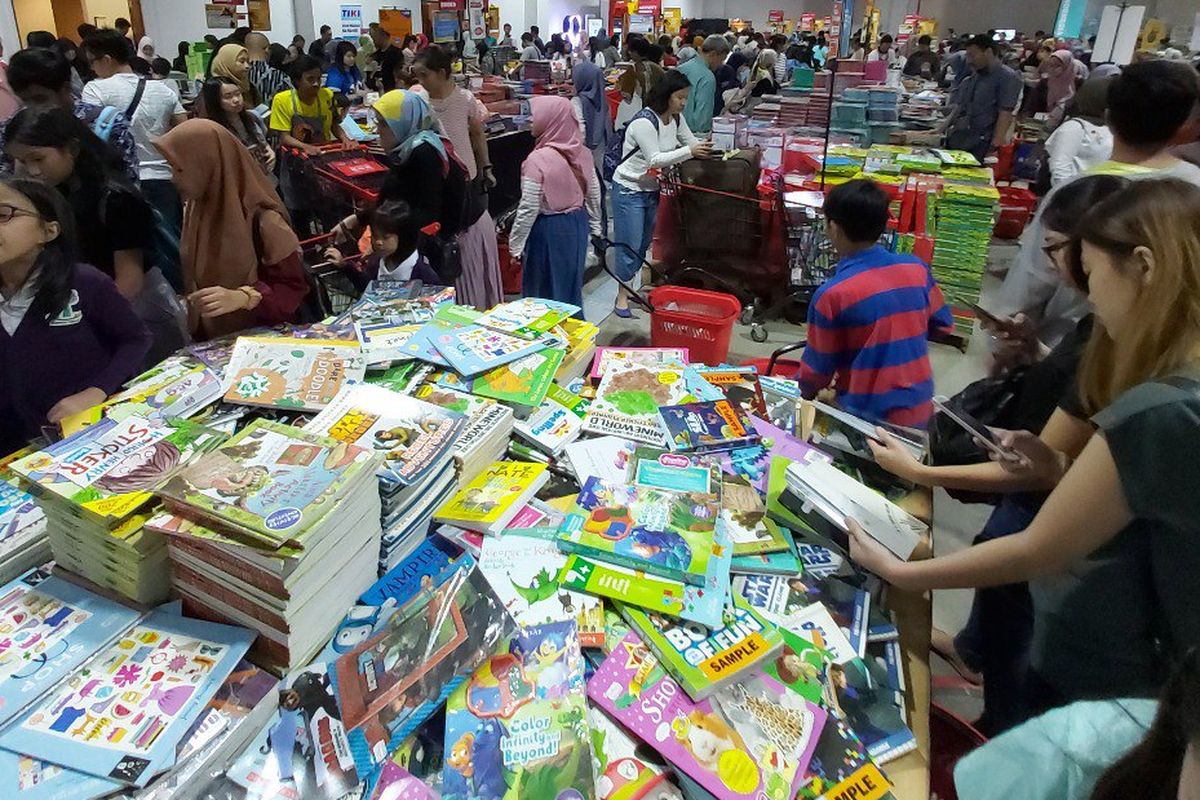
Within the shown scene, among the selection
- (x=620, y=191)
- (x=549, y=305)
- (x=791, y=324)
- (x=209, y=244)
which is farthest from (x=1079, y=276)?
(x=620, y=191)

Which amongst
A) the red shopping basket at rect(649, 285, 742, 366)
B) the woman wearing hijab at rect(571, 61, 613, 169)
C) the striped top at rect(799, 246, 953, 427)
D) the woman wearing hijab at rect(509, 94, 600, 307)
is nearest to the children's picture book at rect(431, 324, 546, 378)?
the striped top at rect(799, 246, 953, 427)

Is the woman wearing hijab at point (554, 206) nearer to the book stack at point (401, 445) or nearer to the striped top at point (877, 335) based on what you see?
the striped top at point (877, 335)

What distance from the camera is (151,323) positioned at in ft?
8.86

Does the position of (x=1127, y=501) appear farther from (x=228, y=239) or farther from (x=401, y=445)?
(x=228, y=239)

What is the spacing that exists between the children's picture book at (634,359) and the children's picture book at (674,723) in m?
1.11

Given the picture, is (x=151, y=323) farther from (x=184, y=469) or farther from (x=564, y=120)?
(x=564, y=120)

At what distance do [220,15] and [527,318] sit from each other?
1337 centimetres

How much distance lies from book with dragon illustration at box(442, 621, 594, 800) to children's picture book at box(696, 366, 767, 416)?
1.03 metres

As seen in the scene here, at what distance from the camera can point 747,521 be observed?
170 centimetres

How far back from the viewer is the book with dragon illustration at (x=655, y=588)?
1.41 meters

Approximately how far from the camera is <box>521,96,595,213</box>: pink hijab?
431cm

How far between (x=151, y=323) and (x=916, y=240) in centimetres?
435

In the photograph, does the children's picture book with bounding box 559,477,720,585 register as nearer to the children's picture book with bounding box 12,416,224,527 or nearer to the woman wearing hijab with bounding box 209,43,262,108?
the children's picture book with bounding box 12,416,224,527

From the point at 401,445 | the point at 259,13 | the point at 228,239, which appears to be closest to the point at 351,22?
the point at 259,13
